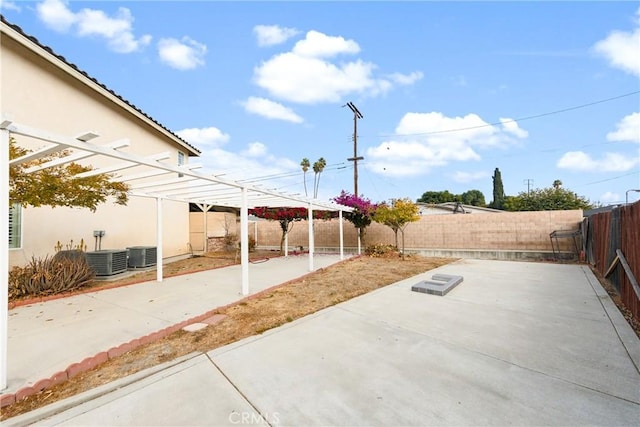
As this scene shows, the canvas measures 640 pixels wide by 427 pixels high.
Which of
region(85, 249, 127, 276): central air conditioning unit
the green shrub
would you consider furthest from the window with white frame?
region(85, 249, 127, 276): central air conditioning unit

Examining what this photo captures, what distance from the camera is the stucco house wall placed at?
635cm

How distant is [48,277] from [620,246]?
11973 mm

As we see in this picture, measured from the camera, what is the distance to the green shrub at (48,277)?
561cm

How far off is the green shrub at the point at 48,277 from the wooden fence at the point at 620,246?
10.5 m

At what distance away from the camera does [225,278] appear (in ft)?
25.2

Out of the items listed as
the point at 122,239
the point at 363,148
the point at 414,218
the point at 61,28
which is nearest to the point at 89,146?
the point at 61,28

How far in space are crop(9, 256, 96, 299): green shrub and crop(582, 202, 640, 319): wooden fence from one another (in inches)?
412

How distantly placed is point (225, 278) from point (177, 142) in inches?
312

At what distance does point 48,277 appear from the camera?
587cm

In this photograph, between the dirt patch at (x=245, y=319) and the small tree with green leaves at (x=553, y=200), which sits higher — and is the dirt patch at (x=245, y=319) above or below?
below

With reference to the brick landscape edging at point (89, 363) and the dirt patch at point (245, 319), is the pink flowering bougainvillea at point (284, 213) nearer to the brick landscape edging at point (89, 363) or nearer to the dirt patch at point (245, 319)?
the dirt patch at point (245, 319)

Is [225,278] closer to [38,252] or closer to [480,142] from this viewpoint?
[38,252]

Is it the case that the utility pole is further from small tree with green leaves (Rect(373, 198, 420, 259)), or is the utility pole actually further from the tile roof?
the tile roof

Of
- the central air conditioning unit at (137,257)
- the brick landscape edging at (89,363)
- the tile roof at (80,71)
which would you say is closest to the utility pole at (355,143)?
the tile roof at (80,71)
